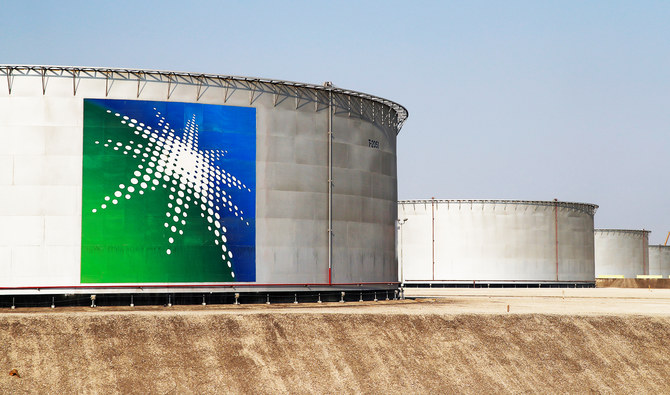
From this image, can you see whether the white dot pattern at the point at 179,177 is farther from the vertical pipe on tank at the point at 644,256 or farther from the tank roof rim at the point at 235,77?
the vertical pipe on tank at the point at 644,256

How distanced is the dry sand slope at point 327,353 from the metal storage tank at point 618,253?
95.1 m

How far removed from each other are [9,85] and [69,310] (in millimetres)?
13091

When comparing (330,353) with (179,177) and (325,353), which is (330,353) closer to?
(325,353)

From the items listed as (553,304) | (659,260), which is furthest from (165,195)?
(659,260)

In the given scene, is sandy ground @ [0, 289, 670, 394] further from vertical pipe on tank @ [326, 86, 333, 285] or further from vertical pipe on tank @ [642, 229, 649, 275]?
vertical pipe on tank @ [642, 229, 649, 275]

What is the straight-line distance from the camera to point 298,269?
50062 mm

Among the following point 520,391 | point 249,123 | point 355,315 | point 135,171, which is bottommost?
point 520,391

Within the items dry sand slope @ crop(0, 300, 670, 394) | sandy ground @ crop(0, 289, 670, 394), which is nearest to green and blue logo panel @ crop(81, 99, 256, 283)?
sandy ground @ crop(0, 289, 670, 394)

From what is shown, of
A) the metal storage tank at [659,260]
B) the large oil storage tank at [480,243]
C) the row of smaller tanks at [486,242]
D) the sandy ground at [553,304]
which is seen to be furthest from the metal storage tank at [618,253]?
the sandy ground at [553,304]

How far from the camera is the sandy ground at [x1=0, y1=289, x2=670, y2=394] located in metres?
33.1

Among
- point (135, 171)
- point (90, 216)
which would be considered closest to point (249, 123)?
point (135, 171)

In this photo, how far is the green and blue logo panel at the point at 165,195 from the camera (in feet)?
152

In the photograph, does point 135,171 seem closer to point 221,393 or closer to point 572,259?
point 221,393

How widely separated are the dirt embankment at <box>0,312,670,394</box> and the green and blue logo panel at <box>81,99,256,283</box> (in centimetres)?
875
